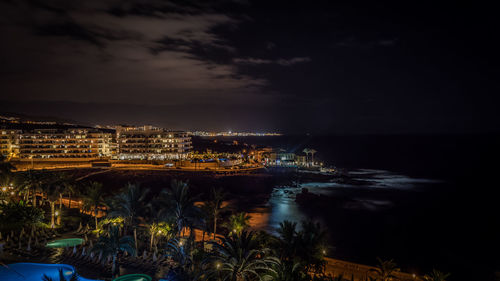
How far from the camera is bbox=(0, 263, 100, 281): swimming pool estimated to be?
20812mm

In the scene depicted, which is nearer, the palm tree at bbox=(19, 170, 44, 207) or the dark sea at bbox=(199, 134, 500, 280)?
the palm tree at bbox=(19, 170, 44, 207)

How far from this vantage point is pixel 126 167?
3674 inches

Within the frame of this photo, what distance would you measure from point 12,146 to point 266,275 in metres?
118

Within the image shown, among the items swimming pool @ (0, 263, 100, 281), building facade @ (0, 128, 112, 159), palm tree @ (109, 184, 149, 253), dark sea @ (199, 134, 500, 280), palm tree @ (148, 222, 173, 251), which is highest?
building facade @ (0, 128, 112, 159)

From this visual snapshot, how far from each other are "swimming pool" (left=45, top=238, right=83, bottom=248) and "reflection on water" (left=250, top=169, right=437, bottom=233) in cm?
2602

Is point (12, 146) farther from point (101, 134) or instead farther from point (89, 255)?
point (89, 255)

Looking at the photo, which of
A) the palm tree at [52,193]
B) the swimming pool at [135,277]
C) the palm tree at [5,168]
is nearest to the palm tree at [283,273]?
the swimming pool at [135,277]

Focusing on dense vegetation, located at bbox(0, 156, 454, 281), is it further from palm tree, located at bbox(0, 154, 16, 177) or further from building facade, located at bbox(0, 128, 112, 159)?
building facade, located at bbox(0, 128, 112, 159)

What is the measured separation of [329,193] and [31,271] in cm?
6382

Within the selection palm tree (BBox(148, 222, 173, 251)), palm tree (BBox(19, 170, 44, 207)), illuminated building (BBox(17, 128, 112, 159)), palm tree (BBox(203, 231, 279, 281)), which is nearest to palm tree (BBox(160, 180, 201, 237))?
palm tree (BBox(148, 222, 173, 251))

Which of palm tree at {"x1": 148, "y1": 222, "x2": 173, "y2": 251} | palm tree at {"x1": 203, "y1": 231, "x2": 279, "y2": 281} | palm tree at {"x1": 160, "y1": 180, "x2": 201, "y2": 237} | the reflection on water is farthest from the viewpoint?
the reflection on water

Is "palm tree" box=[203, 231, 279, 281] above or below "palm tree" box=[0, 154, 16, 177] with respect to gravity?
below

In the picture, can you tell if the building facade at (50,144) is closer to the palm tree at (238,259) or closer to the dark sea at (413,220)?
the dark sea at (413,220)

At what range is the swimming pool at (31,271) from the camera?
20.8 meters
